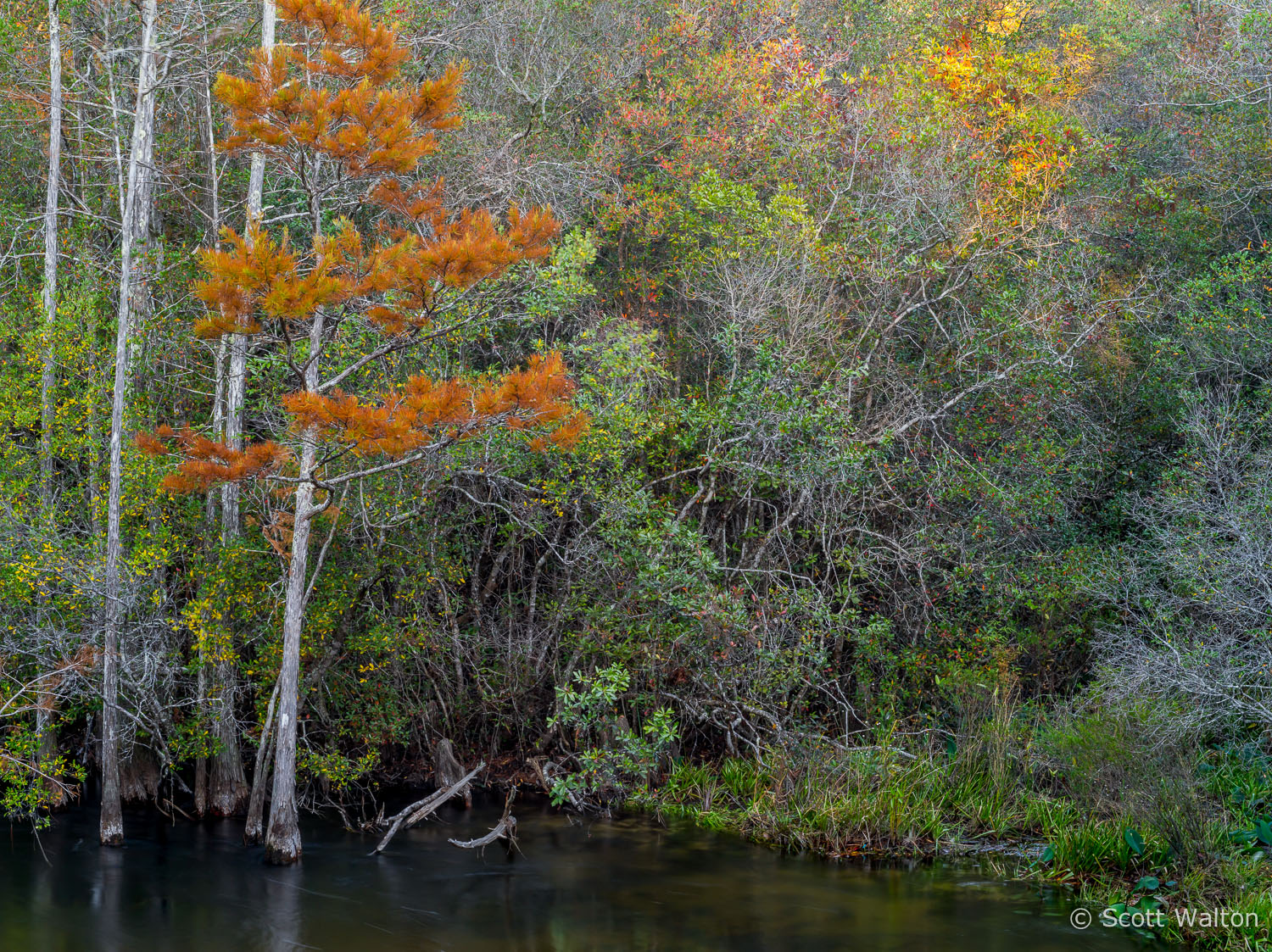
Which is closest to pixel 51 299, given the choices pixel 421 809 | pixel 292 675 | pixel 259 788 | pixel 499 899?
pixel 292 675

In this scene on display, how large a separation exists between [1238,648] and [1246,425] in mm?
3001

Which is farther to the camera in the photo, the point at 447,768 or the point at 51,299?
the point at 447,768

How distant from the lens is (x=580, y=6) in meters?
14.6

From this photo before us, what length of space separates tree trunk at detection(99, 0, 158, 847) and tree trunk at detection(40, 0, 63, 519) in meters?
0.65

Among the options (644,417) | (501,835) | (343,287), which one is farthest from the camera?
(644,417)

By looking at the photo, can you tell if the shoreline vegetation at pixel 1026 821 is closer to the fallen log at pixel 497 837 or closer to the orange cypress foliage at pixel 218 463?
the fallen log at pixel 497 837

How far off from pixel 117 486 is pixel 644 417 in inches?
209

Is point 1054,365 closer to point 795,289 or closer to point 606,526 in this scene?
point 795,289

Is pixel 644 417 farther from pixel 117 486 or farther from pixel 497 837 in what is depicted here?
pixel 117 486

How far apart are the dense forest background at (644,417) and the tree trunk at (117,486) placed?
0.20 ft

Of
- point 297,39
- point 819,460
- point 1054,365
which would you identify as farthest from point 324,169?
point 1054,365

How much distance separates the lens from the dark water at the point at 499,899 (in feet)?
27.4

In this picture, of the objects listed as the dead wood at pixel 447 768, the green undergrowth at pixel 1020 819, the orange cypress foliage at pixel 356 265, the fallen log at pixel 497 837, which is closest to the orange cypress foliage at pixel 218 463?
the orange cypress foliage at pixel 356 265

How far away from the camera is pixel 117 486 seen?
33.9ft
